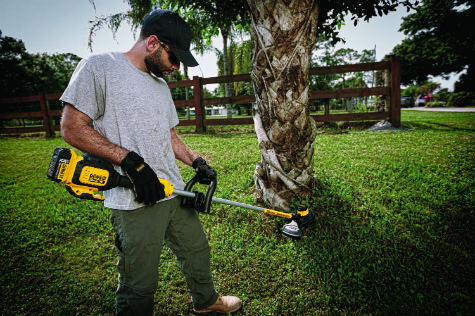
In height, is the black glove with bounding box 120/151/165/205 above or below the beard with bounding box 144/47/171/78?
below

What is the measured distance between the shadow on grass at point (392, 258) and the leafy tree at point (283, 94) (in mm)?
580

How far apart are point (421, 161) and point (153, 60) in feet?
16.2

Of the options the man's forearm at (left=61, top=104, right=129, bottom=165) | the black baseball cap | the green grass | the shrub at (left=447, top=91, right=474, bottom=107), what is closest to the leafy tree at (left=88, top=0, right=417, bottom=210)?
the green grass

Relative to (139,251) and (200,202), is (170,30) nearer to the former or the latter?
(200,202)

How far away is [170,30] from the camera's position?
5.73 feet

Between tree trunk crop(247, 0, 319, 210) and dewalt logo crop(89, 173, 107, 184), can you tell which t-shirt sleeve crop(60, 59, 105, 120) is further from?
tree trunk crop(247, 0, 319, 210)

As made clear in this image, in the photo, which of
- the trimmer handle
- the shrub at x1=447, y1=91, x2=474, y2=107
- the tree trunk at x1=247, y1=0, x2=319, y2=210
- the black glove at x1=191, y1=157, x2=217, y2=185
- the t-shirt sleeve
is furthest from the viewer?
the shrub at x1=447, y1=91, x2=474, y2=107

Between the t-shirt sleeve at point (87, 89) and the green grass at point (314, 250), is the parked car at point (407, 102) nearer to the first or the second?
the green grass at point (314, 250)

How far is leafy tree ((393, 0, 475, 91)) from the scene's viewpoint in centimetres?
3216

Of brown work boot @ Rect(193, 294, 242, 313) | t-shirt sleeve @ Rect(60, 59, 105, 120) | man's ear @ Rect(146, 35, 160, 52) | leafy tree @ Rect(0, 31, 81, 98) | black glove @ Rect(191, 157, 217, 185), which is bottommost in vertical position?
brown work boot @ Rect(193, 294, 242, 313)

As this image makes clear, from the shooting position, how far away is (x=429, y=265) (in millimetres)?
2449

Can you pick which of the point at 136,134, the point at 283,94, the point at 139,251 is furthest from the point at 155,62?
the point at 283,94

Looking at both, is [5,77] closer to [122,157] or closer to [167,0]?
[167,0]

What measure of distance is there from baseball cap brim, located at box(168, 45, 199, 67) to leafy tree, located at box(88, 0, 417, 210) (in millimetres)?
1428
